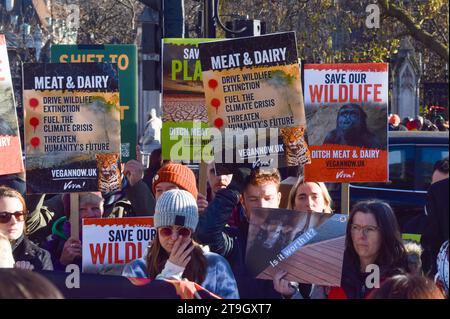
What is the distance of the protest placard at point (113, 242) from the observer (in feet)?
17.9

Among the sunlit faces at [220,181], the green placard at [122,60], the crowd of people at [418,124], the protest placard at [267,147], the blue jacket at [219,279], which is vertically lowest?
the blue jacket at [219,279]

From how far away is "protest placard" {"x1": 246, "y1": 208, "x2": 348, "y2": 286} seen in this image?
5.04m

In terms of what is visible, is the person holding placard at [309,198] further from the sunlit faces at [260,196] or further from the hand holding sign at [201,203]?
the hand holding sign at [201,203]

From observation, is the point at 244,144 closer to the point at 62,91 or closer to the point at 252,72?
the point at 252,72

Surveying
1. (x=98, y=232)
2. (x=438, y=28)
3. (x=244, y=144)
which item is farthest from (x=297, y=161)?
(x=438, y=28)

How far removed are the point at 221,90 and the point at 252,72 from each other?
0.19 m

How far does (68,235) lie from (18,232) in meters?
0.67

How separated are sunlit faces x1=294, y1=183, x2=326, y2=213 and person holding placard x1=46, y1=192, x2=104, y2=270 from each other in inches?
46.1

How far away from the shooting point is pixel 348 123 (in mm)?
5734

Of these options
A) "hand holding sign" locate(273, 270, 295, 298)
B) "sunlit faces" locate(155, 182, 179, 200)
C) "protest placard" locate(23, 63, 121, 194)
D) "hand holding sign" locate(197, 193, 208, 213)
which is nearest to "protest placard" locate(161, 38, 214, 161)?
"hand holding sign" locate(197, 193, 208, 213)

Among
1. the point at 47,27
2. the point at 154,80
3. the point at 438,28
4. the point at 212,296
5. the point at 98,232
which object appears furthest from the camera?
the point at 47,27

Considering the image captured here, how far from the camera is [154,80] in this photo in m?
9.24

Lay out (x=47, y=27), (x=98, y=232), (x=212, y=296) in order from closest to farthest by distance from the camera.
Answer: (x=212, y=296) → (x=98, y=232) → (x=47, y=27)

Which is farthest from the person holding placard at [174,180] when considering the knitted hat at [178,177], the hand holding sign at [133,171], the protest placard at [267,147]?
the hand holding sign at [133,171]
